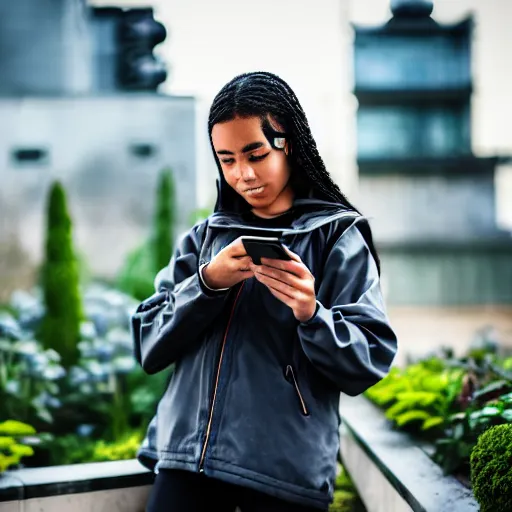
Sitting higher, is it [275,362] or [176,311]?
[176,311]

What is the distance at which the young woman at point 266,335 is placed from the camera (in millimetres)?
1390

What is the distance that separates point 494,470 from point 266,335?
62 cm

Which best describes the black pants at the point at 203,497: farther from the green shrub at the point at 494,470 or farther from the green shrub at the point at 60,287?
the green shrub at the point at 60,287

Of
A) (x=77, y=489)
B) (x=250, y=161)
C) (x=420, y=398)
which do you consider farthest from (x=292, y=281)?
(x=420, y=398)

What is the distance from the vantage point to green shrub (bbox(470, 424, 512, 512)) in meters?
1.57

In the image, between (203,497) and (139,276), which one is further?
(139,276)

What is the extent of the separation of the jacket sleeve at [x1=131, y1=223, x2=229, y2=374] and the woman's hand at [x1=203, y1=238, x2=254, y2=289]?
23 millimetres

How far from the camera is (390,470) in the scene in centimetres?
219

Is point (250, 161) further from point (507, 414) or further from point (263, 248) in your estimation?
point (507, 414)

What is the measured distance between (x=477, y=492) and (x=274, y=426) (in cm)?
58

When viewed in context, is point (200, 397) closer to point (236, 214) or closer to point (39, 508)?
point (236, 214)

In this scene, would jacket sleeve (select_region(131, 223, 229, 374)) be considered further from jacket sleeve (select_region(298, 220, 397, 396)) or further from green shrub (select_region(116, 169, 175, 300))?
green shrub (select_region(116, 169, 175, 300))

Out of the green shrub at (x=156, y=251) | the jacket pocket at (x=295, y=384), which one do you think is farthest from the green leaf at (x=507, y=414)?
the green shrub at (x=156, y=251)

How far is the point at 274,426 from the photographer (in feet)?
4.65
